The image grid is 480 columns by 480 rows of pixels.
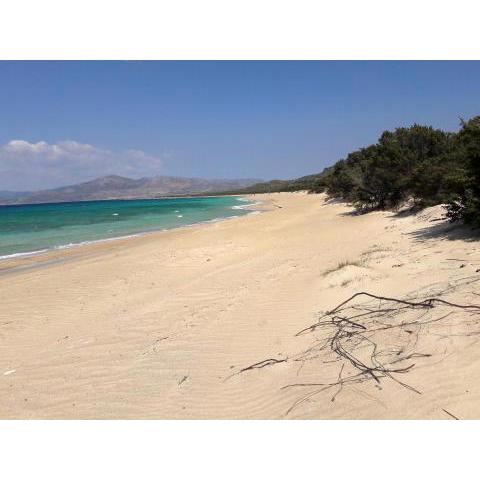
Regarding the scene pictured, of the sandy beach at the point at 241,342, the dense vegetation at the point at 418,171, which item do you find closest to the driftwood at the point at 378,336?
the sandy beach at the point at 241,342

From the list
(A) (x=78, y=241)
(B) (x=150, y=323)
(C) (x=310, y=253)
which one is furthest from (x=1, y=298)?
(A) (x=78, y=241)

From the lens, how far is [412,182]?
16.7m

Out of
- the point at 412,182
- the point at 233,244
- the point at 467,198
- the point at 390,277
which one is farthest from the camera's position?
the point at 412,182

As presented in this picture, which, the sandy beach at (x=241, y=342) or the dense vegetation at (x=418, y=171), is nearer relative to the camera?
the sandy beach at (x=241, y=342)

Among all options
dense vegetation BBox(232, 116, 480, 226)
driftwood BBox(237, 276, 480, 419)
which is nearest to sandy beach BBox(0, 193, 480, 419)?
driftwood BBox(237, 276, 480, 419)

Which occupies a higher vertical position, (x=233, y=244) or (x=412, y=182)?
(x=412, y=182)

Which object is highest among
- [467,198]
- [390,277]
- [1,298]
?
[467,198]

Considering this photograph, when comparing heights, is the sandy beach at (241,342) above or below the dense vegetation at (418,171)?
below

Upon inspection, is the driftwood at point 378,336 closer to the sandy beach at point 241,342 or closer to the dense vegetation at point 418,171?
the sandy beach at point 241,342

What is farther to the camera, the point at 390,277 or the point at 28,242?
the point at 28,242

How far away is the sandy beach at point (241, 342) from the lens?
11.3 ft

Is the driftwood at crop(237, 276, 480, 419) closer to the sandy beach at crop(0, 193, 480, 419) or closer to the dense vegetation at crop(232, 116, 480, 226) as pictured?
the sandy beach at crop(0, 193, 480, 419)

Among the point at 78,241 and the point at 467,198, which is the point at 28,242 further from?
the point at 467,198

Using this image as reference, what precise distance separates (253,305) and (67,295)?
4.85 meters
